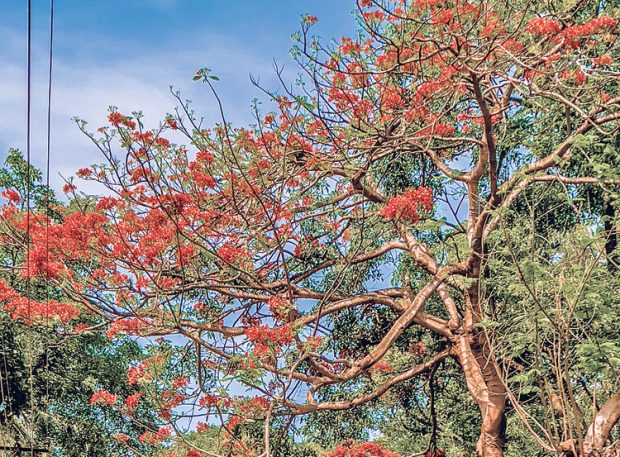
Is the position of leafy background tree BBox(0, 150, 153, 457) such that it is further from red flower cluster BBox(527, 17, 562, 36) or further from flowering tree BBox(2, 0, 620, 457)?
red flower cluster BBox(527, 17, 562, 36)

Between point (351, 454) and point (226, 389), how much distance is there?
203 centimetres

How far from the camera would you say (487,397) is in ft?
20.5

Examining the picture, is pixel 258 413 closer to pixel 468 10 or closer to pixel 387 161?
pixel 387 161

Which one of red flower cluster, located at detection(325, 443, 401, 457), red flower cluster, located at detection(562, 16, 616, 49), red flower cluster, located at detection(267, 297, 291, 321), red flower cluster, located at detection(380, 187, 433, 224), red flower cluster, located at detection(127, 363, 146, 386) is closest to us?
red flower cluster, located at detection(562, 16, 616, 49)

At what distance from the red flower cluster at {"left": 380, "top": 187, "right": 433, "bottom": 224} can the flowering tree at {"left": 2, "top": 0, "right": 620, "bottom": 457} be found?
0.01 metres

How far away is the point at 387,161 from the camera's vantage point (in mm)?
7562

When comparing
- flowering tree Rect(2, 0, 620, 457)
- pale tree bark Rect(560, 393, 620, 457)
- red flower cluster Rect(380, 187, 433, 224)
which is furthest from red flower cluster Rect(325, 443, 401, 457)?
red flower cluster Rect(380, 187, 433, 224)

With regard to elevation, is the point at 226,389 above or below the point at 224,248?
below

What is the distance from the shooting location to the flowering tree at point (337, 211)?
18.0ft

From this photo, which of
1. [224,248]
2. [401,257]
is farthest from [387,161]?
[224,248]

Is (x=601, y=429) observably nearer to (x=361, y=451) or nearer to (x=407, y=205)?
(x=407, y=205)

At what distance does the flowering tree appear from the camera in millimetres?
5484

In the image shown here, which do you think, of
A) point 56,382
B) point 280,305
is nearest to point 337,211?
point 280,305

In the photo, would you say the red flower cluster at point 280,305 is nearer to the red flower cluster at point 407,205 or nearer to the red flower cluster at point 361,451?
the red flower cluster at point 407,205
